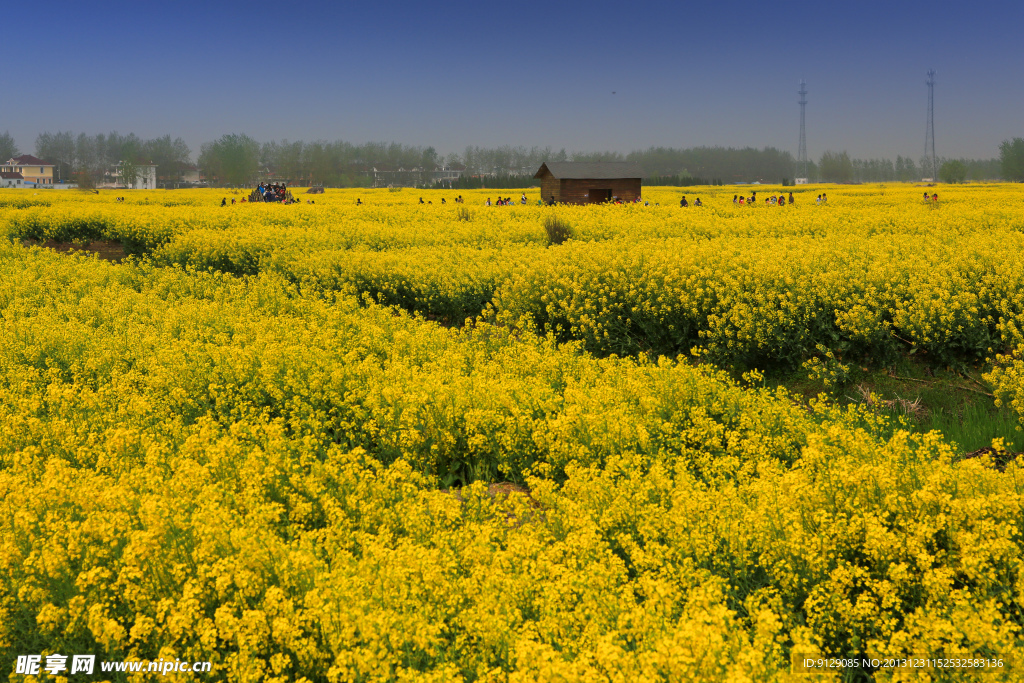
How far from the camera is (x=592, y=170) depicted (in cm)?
4747

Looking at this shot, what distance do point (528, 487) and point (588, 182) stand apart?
42.9 meters

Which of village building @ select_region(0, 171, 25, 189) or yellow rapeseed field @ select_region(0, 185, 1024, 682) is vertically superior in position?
village building @ select_region(0, 171, 25, 189)

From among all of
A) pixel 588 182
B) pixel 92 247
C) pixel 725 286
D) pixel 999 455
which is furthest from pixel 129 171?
pixel 999 455

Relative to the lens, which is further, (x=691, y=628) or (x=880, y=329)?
(x=880, y=329)

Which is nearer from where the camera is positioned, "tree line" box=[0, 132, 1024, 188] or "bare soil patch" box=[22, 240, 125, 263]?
"bare soil patch" box=[22, 240, 125, 263]

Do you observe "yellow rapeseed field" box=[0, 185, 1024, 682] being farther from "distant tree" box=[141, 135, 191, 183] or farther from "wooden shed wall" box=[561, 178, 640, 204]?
"distant tree" box=[141, 135, 191, 183]

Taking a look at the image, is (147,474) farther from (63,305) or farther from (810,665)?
(63,305)

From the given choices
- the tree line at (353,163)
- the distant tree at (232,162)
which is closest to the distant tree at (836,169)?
the tree line at (353,163)

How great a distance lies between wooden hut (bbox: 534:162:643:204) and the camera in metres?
45.9

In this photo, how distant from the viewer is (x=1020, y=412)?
6.39 meters

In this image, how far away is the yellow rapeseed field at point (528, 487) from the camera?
10.3 ft

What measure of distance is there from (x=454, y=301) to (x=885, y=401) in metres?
7.26

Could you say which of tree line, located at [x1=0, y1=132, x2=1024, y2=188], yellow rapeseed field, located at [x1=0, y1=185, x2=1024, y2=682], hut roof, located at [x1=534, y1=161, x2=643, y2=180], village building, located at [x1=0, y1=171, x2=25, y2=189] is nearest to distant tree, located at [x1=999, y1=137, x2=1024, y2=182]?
tree line, located at [x1=0, y1=132, x2=1024, y2=188]

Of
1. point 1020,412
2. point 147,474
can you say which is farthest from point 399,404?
point 1020,412
